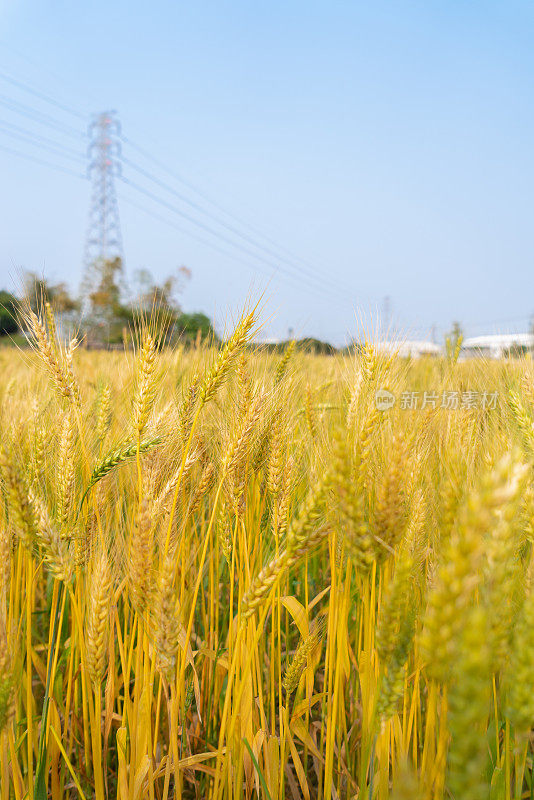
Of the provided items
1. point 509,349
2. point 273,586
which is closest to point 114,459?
point 273,586

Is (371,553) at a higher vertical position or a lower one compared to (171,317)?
lower

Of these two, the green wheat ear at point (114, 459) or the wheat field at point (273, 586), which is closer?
the wheat field at point (273, 586)

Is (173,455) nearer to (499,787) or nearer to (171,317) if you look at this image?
(171,317)

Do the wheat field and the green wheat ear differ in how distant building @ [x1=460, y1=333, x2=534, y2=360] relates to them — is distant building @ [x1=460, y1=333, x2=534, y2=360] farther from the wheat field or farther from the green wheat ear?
the green wheat ear

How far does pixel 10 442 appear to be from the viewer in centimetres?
110

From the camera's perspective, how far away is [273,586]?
2.51 ft

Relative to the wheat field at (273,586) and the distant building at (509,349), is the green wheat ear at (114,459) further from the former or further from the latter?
the distant building at (509,349)

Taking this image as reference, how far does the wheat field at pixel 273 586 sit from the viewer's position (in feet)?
1.76

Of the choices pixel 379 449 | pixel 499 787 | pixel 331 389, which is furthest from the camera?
pixel 331 389

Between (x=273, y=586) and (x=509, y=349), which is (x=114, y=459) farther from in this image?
(x=509, y=349)

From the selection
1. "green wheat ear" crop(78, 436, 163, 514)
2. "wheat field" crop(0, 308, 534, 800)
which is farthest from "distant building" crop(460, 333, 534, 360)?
"green wheat ear" crop(78, 436, 163, 514)

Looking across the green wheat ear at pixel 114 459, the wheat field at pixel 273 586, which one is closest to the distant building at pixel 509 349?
the wheat field at pixel 273 586

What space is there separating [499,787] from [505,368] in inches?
65.2

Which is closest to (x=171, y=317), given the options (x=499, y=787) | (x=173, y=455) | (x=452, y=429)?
(x=173, y=455)
